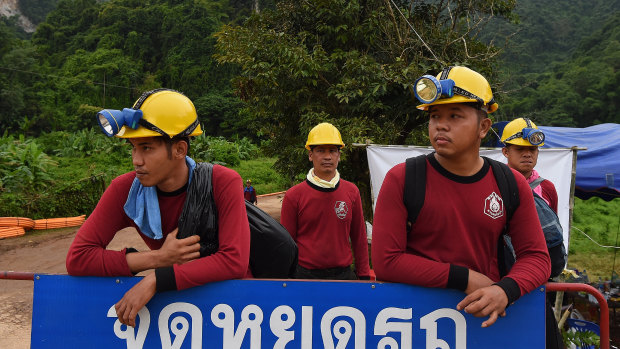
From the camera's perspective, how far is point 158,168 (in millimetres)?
2086

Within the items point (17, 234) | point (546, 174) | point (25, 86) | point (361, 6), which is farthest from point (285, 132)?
point (25, 86)

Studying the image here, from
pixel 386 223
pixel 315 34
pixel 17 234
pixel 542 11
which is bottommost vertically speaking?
pixel 17 234

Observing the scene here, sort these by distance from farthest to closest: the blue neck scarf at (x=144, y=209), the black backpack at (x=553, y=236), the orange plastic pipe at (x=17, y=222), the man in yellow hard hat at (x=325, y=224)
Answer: the orange plastic pipe at (x=17, y=222) → the man in yellow hard hat at (x=325, y=224) → the black backpack at (x=553, y=236) → the blue neck scarf at (x=144, y=209)

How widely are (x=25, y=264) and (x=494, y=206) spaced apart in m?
10.9

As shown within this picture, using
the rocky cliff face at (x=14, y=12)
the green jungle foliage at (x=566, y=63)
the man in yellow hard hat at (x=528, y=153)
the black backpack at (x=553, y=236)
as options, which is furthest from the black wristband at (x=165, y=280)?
the rocky cliff face at (x=14, y=12)

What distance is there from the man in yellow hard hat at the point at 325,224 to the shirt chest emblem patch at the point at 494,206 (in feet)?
6.65

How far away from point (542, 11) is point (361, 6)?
4928 centimetres

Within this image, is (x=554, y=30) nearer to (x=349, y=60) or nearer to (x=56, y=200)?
(x=349, y=60)

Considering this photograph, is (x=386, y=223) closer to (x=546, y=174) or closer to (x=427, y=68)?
(x=546, y=174)

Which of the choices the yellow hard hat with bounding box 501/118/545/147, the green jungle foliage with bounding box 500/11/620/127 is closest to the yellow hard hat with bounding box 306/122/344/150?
the yellow hard hat with bounding box 501/118/545/147

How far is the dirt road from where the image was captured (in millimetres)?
5984

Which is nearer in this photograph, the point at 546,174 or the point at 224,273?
the point at 224,273

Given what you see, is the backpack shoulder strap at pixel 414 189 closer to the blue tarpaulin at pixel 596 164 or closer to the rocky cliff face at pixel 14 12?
the blue tarpaulin at pixel 596 164

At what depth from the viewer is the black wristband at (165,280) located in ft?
6.39
